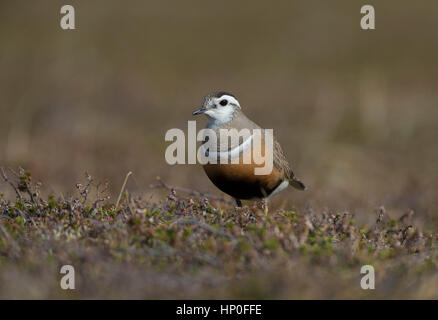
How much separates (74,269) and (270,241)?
4.57 ft

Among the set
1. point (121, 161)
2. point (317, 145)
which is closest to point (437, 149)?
point (317, 145)

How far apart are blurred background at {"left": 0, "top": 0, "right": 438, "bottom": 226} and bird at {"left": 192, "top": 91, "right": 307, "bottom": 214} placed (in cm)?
94

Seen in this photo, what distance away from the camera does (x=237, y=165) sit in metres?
6.22

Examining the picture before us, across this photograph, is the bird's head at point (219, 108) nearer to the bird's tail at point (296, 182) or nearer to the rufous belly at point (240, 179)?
the rufous belly at point (240, 179)

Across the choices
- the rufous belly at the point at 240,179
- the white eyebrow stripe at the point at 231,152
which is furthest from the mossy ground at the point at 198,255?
the white eyebrow stripe at the point at 231,152

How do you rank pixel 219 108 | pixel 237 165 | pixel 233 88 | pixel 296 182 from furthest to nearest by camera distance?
pixel 233 88
pixel 296 182
pixel 219 108
pixel 237 165

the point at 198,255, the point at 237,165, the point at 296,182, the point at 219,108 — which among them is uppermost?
the point at 219,108

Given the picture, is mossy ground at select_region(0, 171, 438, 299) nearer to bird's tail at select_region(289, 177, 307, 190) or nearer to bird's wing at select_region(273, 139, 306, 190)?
bird's wing at select_region(273, 139, 306, 190)

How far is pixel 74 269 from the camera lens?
4.49 meters

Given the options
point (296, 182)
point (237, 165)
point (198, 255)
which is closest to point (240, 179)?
point (237, 165)

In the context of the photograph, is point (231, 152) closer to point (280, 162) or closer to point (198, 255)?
point (280, 162)

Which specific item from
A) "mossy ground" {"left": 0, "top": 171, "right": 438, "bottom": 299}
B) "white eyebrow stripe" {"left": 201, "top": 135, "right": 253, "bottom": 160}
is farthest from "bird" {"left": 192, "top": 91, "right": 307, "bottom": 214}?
"mossy ground" {"left": 0, "top": 171, "right": 438, "bottom": 299}

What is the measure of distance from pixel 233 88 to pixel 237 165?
1345 cm

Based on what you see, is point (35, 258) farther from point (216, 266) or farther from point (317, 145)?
point (317, 145)
